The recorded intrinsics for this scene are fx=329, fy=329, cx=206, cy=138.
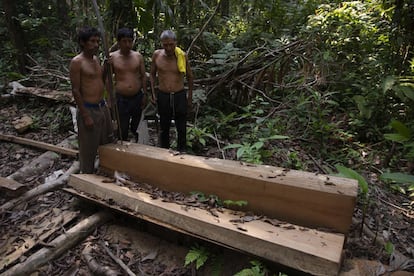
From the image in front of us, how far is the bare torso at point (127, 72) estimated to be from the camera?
15.1 feet

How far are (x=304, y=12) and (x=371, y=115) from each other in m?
3.97

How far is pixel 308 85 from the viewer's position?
5766mm

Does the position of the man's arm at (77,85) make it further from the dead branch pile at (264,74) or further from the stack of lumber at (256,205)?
the dead branch pile at (264,74)

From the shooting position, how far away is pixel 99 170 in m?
4.29

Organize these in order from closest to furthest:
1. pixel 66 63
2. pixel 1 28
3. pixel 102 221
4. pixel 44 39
→ pixel 102 221 < pixel 66 63 < pixel 44 39 < pixel 1 28

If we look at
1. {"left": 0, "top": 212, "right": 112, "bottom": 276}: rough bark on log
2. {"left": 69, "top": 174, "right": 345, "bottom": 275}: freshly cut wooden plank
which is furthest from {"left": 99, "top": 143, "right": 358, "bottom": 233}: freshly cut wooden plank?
{"left": 0, "top": 212, "right": 112, "bottom": 276}: rough bark on log

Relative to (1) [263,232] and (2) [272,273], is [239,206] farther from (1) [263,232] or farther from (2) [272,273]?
(2) [272,273]

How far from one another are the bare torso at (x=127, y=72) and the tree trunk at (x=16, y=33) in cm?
666

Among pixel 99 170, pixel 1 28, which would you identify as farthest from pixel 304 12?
pixel 1 28

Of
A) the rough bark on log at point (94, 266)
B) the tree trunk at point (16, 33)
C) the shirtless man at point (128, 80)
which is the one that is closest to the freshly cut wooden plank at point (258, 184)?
the rough bark on log at point (94, 266)

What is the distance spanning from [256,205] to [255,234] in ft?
1.57

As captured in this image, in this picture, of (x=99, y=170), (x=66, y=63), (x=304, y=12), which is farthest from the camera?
(x=66, y=63)

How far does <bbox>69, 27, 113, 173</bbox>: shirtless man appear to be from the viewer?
380 cm

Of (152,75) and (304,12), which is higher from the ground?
(304,12)
